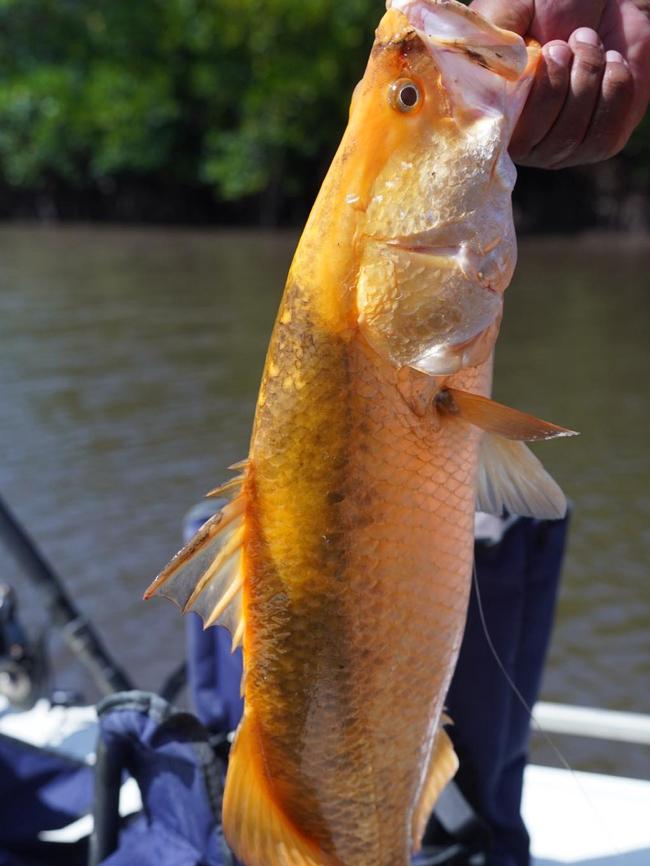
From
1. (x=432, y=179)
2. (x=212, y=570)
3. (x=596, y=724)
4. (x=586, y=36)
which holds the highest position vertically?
(x=586, y=36)

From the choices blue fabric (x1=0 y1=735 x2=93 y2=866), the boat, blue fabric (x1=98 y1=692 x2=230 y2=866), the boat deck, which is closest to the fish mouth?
the boat

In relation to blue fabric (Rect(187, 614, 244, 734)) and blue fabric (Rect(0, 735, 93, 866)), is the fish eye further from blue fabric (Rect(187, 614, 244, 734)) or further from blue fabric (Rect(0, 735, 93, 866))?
blue fabric (Rect(0, 735, 93, 866))

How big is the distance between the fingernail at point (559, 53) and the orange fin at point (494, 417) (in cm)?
53

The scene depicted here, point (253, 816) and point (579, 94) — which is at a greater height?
point (579, 94)

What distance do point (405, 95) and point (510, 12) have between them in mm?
289

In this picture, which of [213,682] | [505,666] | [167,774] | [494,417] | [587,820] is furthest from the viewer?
[587,820]

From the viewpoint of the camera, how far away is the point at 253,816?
1.71 metres

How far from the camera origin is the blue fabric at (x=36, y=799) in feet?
8.75

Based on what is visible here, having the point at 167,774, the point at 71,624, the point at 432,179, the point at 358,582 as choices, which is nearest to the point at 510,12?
the point at 432,179

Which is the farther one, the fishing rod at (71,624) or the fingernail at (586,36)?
the fishing rod at (71,624)

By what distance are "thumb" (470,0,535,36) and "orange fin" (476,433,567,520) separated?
652 millimetres

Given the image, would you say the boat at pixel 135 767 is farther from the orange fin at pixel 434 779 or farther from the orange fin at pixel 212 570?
the orange fin at pixel 212 570

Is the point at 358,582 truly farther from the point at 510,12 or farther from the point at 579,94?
the point at 510,12

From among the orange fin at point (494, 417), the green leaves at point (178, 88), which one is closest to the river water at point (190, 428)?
the orange fin at point (494, 417)
